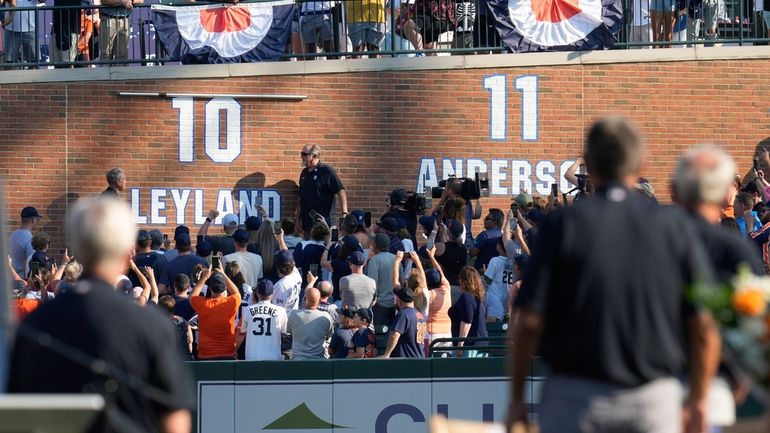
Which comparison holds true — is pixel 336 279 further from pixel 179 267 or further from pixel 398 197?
pixel 398 197

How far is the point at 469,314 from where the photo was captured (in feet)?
44.4

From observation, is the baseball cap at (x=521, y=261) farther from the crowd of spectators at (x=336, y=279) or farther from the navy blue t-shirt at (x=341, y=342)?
the navy blue t-shirt at (x=341, y=342)

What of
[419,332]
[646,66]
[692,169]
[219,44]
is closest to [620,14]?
[646,66]

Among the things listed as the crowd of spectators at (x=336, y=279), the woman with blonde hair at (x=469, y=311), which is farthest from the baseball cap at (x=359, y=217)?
the woman with blonde hair at (x=469, y=311)

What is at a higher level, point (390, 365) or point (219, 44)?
point (219, 44)

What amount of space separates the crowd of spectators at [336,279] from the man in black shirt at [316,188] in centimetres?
171

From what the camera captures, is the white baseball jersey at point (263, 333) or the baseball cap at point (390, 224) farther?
the baseball cap at point (390, 224)

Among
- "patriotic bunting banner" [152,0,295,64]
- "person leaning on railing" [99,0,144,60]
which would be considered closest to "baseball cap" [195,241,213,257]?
"patriotic bunting banner" [152,0,295,64]

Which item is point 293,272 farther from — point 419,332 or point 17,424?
point 17,424

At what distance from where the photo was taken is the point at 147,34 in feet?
70.5

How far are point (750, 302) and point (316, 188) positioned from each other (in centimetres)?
1492

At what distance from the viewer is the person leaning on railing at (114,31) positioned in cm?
2033

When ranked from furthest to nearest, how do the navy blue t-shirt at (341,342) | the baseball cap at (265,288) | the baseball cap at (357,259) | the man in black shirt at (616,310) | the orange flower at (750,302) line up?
the baseball cap at (357,259), the navy blue t-shirt at (341,342), the baseball cap at (265,288), the man in black shirt at (616,310), the orange flower at (750,302)

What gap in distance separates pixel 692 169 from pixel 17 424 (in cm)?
253
